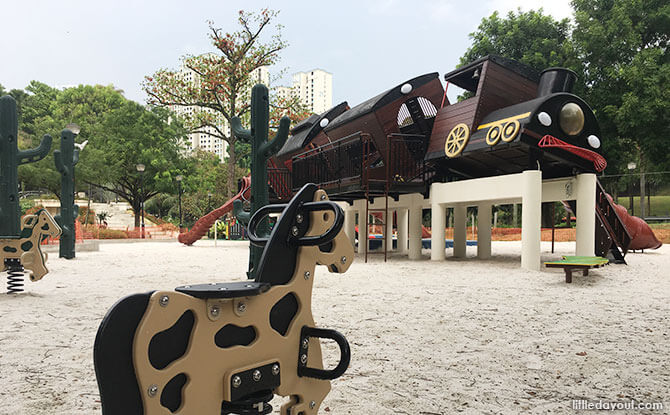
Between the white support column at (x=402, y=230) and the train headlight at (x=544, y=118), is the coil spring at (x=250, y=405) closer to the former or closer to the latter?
the train headlight at (x=544, y=118)

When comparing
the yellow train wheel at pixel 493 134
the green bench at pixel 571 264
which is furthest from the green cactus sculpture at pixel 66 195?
the green bench at pixel 571 264

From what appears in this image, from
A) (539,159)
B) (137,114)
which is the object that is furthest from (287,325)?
(137,114)

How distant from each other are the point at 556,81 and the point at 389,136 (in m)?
4.61

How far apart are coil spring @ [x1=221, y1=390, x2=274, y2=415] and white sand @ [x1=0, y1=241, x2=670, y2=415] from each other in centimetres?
113

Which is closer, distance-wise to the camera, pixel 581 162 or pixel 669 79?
pixel 581 162

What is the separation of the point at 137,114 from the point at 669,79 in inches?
1446

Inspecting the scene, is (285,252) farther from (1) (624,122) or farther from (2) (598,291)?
(1) (624,122)

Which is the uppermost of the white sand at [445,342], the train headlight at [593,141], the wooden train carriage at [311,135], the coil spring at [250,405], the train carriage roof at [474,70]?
the train carriage roof at [474,70]

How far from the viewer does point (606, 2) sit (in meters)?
27.6

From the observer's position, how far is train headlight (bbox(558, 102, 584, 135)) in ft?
35.0

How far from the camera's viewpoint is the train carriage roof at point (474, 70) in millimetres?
12492

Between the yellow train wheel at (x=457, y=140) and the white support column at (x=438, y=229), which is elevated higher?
the yellow train wheel at (x=457, y=140)

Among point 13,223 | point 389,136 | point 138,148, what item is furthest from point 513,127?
point 138,148

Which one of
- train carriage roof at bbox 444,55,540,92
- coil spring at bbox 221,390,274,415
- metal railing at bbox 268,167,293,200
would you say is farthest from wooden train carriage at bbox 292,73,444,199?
coil spring at bbox 221,390,274,415
